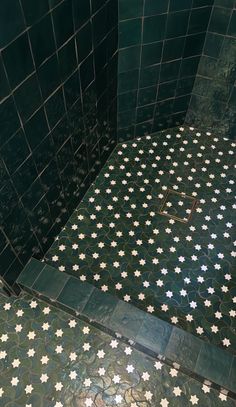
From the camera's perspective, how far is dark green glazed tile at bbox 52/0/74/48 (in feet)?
8.46

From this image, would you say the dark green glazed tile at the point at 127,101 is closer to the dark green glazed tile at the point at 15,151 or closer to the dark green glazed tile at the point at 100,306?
the dark green glazed tile at the point at 15,151

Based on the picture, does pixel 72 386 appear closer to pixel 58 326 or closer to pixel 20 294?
pixel 58 326

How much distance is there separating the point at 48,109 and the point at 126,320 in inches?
83.4

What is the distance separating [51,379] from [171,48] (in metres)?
3.88

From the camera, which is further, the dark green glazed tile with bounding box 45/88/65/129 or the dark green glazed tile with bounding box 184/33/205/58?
the dark green glazed tile with bounding box 184/33/205/58

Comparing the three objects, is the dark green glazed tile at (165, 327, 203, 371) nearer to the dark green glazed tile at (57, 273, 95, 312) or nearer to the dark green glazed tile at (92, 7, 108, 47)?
the dark green glazed tile at (57, 273, 95, 312)

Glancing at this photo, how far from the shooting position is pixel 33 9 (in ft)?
7.51

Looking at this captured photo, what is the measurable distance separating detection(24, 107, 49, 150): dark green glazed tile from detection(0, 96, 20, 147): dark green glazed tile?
160 mm

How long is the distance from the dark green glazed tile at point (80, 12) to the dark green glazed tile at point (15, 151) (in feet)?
3.56

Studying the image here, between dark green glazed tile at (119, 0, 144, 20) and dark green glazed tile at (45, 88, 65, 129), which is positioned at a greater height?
dark green glazed tile at (119, 0, 144, 20)

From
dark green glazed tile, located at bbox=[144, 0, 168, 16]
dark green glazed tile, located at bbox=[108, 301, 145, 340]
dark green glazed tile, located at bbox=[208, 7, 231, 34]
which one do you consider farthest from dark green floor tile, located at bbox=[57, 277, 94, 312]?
dark green glazed tile, located at bbox=[208, 7, 231, 34]

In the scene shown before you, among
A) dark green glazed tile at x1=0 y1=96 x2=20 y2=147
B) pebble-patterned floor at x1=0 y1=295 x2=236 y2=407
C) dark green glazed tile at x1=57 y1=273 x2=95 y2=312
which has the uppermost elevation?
dark green glazed tile at x1=0 y1=96 x2=20 y2=147

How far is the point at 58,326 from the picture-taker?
136 inches

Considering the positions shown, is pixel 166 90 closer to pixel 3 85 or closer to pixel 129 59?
pixel 129 59
